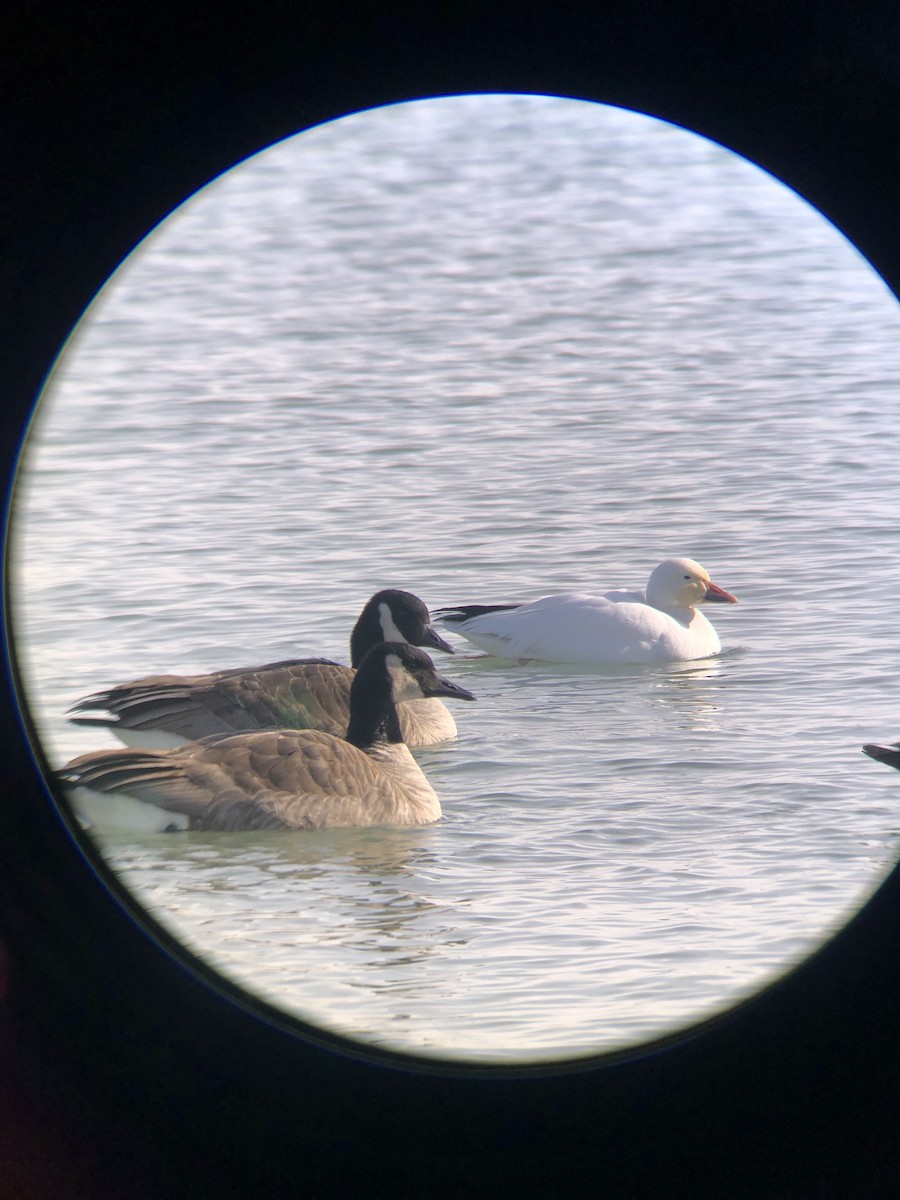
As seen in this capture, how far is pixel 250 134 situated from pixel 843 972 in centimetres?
96

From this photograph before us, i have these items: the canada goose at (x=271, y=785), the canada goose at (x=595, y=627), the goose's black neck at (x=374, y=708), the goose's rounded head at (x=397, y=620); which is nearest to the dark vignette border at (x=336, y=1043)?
the canada goose at (x=271, y=785)

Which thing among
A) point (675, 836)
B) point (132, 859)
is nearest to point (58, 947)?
point (132, 859)

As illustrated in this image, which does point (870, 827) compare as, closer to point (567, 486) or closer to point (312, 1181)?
point (312, 1181)

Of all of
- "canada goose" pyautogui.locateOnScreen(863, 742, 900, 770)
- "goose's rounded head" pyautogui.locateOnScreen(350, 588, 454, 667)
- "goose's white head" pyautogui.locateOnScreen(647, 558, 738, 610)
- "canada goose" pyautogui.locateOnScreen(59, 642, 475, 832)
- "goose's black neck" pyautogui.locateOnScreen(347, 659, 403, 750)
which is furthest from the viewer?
"goose's white head" pyautogui.locateOnScreen(647, 558, 738, 610)

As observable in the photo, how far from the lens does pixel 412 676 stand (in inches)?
149

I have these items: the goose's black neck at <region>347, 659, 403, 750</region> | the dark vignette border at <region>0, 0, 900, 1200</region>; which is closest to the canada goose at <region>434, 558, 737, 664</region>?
the goose's black neck at <region>347, 659, 403, 750</region>

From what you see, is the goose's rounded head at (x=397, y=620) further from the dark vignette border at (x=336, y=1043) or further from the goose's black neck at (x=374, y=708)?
the dark vignette border at (x=336, y=1043)

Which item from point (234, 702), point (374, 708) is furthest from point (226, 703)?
point (374, 708)

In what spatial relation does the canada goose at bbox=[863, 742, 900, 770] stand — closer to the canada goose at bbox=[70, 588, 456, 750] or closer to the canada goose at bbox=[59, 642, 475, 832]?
the canada goose at bbox=[59, 642, 475, 832]

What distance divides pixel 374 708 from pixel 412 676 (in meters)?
0.14

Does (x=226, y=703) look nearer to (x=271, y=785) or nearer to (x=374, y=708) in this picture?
(x=374, y=708)

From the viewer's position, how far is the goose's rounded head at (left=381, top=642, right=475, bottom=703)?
12.4 feet

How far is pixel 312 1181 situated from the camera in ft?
4.73

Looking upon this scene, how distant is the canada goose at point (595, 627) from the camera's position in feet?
16.0
